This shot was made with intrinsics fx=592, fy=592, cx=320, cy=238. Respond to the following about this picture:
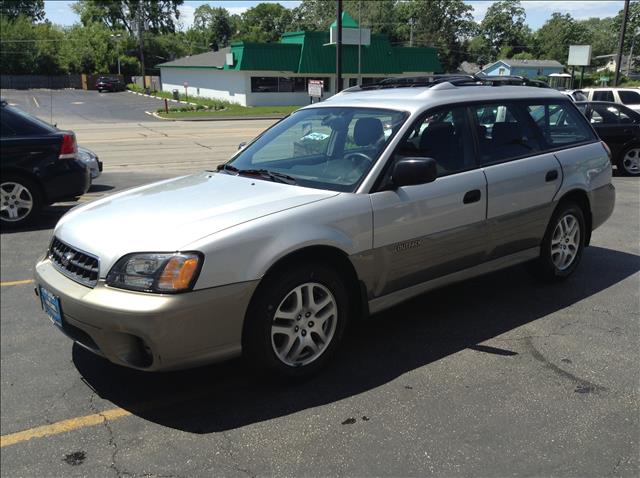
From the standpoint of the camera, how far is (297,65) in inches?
1820

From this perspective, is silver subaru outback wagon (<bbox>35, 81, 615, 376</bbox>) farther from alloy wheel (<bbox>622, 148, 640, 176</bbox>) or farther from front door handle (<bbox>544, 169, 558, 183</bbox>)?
alloy wheel (<bbox>622, 148, 640, 176</bbox>)

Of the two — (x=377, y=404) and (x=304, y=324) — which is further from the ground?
(x=304, y=324)

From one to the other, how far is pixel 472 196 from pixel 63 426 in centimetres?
308

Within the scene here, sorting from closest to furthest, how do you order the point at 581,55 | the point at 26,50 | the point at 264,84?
the point at 581,55 → the point at 264,84 → the point at 26,50

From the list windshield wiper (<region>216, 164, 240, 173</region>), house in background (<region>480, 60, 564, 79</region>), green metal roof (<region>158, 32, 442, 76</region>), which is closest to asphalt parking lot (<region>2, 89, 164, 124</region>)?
green metal roof (<region>158, 32, 442, 76</region>)

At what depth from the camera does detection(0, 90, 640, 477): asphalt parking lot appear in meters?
2.91

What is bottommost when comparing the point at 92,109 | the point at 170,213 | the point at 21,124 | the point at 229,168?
the point at 92,109

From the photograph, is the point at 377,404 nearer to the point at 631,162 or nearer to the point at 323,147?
the point at 323,147

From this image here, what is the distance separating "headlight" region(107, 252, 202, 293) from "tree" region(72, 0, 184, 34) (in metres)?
102

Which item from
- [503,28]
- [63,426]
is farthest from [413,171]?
[503,28]

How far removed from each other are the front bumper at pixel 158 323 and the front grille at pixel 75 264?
0.06 meters

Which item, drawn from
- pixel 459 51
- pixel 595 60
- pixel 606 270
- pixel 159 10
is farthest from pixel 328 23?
pixel 606 270

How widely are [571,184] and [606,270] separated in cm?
127

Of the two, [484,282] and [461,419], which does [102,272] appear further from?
[484,282]
